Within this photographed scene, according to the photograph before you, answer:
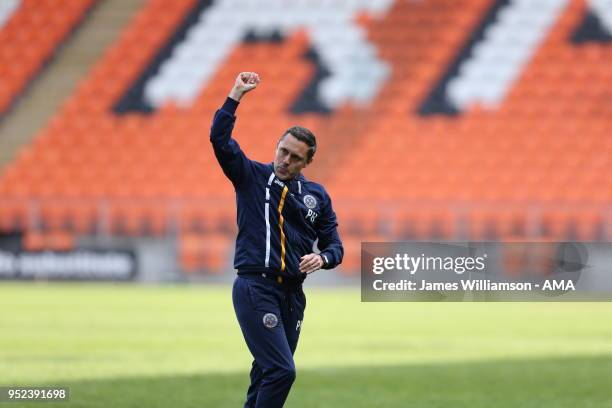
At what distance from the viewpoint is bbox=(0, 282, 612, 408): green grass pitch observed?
869 centimetres

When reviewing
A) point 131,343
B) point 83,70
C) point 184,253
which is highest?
point 83,70

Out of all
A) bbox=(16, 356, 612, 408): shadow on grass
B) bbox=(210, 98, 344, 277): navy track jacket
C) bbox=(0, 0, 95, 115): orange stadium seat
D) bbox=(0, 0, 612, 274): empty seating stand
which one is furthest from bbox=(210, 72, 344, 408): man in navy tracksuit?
bbox=(0, 0, 95, 115): orange stadium seat

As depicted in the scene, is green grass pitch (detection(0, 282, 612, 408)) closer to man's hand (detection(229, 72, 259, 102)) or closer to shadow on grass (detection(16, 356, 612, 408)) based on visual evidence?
shadow on grass (detection(16, 356, 612, 408))

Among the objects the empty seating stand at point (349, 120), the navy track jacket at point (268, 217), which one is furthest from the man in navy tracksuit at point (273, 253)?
the empty seating stand at point (349, 120)

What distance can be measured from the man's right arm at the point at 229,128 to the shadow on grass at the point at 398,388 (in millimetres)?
2719

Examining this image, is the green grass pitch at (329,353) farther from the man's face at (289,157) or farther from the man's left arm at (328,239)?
the man's face at (289,157)

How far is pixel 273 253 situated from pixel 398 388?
3.70 m

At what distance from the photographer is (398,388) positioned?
922 centimetres

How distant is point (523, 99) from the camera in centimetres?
2503

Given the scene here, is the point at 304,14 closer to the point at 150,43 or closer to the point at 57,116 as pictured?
the point at 150,43

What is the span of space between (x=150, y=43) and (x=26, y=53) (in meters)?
2.91

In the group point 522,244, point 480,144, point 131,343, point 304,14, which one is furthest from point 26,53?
point 522,244

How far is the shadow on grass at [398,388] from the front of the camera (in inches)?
324

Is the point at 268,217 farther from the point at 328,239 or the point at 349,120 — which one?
the point at 349,120
